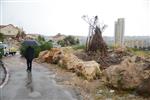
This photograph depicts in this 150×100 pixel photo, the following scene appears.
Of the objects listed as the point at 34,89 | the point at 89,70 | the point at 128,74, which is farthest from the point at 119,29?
the point at 34,89

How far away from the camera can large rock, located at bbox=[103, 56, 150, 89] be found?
1303 cm

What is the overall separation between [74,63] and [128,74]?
700 cm

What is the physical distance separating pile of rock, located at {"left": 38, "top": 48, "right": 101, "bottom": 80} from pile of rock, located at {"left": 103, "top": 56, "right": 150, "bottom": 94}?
2.65m

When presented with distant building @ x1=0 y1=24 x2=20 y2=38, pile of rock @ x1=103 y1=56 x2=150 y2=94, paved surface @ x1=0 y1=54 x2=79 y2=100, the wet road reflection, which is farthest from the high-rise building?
distant building @ x1=0 y1=24 x2=20 y2=38

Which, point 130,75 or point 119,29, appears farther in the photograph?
point 119,29

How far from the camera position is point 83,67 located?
17562 millimetres

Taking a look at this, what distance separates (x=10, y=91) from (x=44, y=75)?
5.32 metres

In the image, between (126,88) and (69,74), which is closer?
(126,88)

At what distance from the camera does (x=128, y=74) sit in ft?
43.9

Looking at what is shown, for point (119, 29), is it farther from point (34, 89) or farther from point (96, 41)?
point (34, 89)

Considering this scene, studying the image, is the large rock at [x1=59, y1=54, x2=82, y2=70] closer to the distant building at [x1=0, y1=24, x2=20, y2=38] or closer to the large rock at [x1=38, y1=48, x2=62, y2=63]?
the large rock at [x1=38, y1=48, x2=62, y2=63]

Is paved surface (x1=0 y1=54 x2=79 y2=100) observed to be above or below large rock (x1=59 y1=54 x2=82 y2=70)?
below

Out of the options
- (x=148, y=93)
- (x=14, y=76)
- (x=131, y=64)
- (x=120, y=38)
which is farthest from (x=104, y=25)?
(x=120, y=38)

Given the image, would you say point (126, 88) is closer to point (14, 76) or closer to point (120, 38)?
point (14, 76)
